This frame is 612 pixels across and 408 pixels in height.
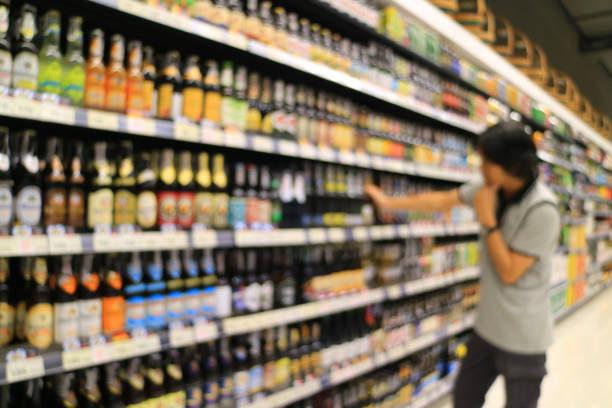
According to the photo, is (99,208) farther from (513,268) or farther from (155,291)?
(513,268)

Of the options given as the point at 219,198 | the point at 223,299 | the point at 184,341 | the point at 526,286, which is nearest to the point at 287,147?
the point at 219,198

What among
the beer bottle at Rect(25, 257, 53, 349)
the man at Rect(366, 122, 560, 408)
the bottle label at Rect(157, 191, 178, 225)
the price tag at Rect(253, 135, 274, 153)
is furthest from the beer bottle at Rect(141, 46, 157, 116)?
the man at Rect(366, 122, 560, 408)

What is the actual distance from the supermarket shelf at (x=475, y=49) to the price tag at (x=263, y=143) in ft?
5.01

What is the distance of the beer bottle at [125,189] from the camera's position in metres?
1.72

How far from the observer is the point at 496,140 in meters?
1.77

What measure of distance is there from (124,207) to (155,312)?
425 millimetres

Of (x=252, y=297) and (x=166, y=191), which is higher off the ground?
(x=166, y=191)

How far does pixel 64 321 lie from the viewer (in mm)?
1557

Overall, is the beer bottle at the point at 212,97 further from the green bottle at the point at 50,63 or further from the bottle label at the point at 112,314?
the bottle label at the point at 112,314

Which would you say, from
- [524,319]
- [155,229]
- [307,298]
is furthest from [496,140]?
[155,229]

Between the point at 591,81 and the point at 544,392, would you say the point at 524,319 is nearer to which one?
the point at 544,392

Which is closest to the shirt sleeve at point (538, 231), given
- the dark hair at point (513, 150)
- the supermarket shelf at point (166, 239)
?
the dark hair at point (513, 150)

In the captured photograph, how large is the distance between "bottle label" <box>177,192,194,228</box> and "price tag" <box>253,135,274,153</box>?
367 millimetres

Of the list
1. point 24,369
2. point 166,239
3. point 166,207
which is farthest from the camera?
point 166,207
